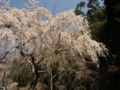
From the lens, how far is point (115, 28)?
24.3 feet

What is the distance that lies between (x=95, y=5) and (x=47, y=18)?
1524 cm

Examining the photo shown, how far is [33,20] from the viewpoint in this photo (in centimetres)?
370

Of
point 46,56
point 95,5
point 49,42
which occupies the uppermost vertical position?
point 95,5

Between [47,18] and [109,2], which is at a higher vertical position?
[109,2]

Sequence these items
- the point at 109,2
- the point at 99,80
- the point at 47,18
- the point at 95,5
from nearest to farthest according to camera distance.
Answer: the point at 47,18
the point at 99,80
the point at 109,2
the point at 95,5

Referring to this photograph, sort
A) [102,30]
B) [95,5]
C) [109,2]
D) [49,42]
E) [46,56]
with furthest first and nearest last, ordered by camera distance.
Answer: [95,5], [102,30], [109,2], [49,42], [46,56]

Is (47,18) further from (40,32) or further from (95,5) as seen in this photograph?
(95,5)

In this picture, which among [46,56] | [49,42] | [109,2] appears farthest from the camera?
[109,2]

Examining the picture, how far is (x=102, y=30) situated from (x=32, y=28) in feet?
20.7

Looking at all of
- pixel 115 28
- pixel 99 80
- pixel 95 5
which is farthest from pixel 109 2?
pixel 95 5

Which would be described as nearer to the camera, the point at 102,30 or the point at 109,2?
the point at 109,2

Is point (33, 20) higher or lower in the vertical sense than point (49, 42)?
higher

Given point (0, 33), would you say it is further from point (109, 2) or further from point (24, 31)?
point (109, 2)

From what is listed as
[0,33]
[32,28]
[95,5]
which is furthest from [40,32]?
[95,5]
